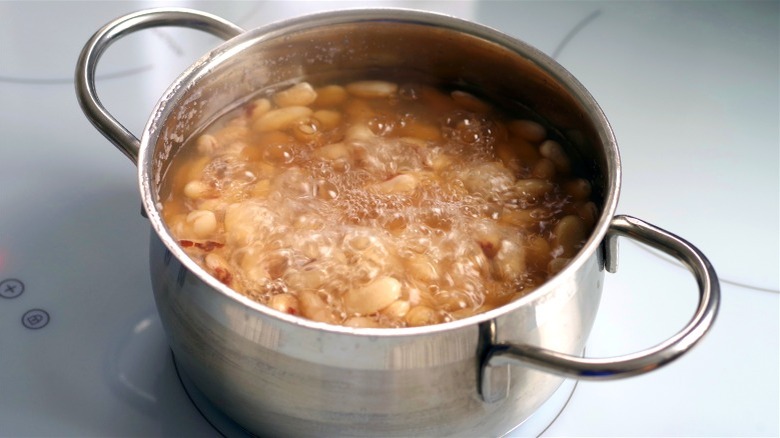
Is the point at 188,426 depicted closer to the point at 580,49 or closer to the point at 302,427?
the point at 302,427

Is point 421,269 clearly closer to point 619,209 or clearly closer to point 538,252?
point 538,252

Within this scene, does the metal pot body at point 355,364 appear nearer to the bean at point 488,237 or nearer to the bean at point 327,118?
the bean at point 488,237

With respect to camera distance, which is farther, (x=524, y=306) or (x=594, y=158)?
(x=594, y=158)

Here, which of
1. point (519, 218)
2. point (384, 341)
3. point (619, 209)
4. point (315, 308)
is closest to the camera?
point (384, 341)

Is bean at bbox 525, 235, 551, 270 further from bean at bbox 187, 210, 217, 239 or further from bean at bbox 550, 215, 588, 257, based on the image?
bean at bbox 187, 210, 217, 239

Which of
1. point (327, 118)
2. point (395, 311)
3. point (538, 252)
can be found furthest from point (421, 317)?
point (327, 118)

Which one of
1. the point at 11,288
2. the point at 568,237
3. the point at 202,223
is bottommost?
the point at 11,288

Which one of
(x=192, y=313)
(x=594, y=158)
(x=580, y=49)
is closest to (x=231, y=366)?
(x=192, y=313)

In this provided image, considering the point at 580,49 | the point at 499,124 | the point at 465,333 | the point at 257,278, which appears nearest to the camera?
the point at 465,333
